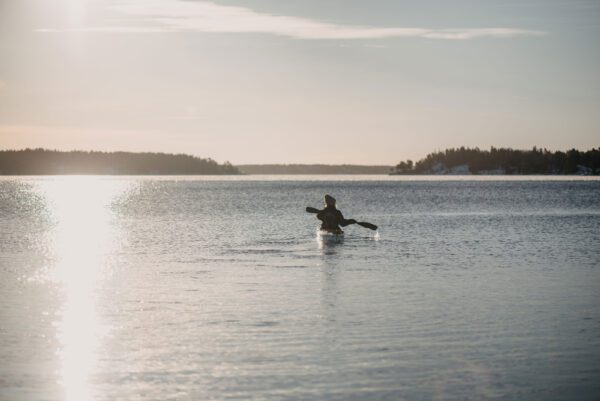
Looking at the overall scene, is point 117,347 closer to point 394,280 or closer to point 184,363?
point 184,363

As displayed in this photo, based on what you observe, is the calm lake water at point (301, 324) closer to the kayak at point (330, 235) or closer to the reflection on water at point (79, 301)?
the reflection on water at point (79, 301)

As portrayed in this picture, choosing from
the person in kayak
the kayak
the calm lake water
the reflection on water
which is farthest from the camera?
the person in kayak

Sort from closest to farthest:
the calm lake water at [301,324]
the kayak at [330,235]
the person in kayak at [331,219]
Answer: the calm lake water at [301,324]
the kayak at [330,235]
the person in kayak at [331,219]

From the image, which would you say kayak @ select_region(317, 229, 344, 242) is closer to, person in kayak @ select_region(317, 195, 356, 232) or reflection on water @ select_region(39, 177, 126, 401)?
person in kayak @ select_region(317, 195, 356, 232)

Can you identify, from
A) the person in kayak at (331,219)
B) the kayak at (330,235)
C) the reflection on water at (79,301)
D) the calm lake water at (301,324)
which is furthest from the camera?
the person in kayak at (331,219)

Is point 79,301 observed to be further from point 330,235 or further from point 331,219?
point 330,235

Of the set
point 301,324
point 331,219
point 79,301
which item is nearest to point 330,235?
point 331,219

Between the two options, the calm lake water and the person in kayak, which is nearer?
the calm lake water

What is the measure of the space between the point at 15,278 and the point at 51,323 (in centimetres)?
963

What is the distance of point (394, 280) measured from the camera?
27.5m

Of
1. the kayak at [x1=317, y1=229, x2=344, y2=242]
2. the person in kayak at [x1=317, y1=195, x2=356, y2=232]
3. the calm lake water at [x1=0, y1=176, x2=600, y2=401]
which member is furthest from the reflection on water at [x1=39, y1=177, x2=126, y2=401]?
the person in kayak at [x1=317, y1=195, x2=356, y2=232]

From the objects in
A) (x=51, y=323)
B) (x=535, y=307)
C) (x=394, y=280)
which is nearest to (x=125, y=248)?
(x=394, y=280)

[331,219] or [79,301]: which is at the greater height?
[331,219]

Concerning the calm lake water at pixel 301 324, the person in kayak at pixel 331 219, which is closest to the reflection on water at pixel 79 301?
the calm lake water at pixel 301 324
